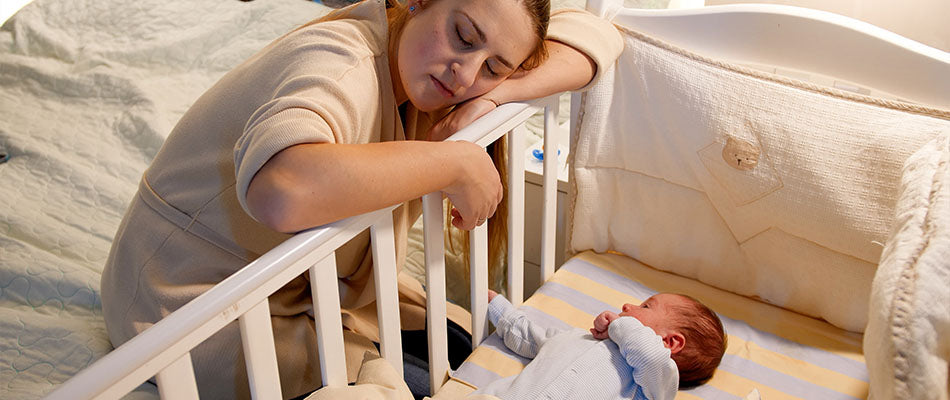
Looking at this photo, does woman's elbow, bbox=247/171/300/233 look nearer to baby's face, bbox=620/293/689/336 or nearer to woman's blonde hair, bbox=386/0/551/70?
woman's blonde hair, bbox=386/0/551/70

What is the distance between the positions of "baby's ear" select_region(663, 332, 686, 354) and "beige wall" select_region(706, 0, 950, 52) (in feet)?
2.44

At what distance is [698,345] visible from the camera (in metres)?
1.06

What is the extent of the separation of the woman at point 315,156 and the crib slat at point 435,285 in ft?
0.11

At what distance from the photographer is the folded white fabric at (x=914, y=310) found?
0.60 m

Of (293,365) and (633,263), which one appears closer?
(293,365)

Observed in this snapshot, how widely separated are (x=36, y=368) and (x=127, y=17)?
1311mm

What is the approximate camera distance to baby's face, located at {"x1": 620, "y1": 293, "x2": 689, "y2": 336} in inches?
42.6

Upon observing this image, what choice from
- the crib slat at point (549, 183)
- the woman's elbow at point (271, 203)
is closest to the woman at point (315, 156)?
the woman's elbow at point (271, 203)

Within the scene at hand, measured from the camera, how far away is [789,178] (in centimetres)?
110

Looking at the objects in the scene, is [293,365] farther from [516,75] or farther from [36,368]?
[516,75]

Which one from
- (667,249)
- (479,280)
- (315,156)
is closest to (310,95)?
(315,156)

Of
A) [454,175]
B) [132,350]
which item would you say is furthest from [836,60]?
[132,350]

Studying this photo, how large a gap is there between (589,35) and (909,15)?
65 cm

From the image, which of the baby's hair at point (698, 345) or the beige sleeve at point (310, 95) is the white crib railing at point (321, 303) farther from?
the baby's hair at point (698, 345)
